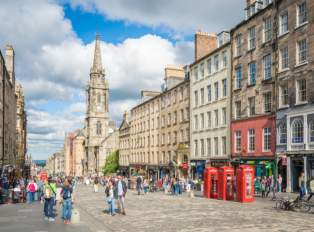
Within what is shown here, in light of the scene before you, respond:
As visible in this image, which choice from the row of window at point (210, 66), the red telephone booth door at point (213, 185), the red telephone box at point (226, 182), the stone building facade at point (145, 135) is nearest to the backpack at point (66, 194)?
the red telephone box at point (226, 182)

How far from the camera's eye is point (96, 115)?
11581 cm

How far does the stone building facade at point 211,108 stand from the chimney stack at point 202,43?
1881 mm

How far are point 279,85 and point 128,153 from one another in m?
49.9

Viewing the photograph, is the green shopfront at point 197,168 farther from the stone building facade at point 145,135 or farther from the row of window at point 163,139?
the stone building facade at point 145,135

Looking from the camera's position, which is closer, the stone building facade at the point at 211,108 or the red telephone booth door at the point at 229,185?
the red telephone booth door at the point at 229,185

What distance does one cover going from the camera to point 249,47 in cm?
3312

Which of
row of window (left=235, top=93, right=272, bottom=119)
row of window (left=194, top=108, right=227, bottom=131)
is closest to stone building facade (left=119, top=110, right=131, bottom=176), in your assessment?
row of window (left=194, top=108, right=227, bottom=131)

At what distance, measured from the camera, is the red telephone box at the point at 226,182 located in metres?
23.6

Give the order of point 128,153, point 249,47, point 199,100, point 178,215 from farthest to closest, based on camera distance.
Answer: point 128,153 → point 199,100 → point 249,47 → point 178,215

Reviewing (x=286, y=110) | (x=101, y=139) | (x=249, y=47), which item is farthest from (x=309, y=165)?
(x=101, y=139)

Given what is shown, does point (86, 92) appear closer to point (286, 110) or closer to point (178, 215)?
point (286, 110)

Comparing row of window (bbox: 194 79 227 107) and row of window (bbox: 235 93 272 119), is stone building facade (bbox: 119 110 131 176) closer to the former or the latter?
row of window (bbox: 194 79 227 107)

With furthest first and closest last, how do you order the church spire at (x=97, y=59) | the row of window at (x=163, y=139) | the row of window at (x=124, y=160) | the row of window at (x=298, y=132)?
the church spire at (x=97, y=59), the row of window at (x=124, y=160), the row of window at (x=163, y=139), the row of window at (x=298, y=132)

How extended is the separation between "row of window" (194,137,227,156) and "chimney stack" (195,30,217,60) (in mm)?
11407
